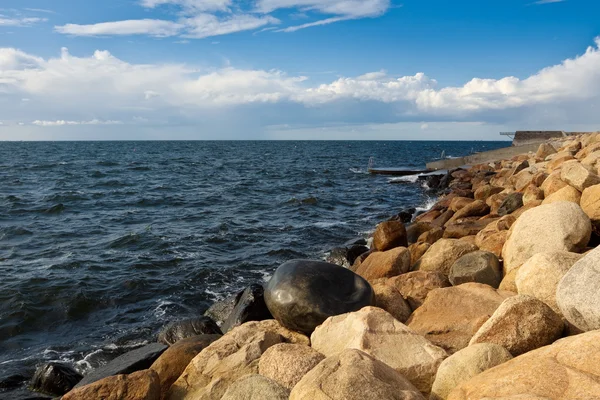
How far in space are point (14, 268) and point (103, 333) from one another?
5.10 m

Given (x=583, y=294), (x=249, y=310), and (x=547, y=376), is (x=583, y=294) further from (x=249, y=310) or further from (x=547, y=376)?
(x=249, y=310)

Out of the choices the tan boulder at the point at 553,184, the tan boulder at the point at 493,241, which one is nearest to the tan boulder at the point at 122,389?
the tan boulder at the point at 493,241

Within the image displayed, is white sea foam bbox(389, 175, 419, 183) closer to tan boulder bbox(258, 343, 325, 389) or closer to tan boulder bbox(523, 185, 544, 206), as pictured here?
tan boulder bbox(523, 185, 544, 206)

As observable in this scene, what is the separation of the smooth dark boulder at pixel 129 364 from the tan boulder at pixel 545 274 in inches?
187

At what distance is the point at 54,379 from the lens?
269 inches

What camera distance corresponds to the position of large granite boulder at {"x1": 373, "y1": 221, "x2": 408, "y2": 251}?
1134 cm

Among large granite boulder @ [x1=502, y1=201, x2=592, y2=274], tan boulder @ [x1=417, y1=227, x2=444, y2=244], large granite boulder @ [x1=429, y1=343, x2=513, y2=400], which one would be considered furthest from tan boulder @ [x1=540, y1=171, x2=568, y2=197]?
large granite boulder @ [x1=429, y1=343, x2=513, y2=400]

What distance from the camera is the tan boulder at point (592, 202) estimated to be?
770cm

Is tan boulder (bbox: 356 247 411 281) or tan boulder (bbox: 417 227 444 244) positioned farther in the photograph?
tan boulder (bbox: 417 227 444 244)

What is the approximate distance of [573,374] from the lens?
10.6 feet

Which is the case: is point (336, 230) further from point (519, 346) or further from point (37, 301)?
point (519, 346)

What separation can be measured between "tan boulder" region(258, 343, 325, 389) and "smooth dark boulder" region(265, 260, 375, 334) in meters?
1.21

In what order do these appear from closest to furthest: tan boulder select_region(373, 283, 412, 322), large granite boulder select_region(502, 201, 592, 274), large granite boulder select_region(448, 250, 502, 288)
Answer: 1. tan boulder select_region(373, 283, 412, 322)
2. large granite boulder select_region(502, 201, 592, 274)
3. large granite boulder select_region(448, 250, 502, 288)

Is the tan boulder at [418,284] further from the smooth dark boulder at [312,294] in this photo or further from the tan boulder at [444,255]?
the smooth dark boulder at [312,294]
